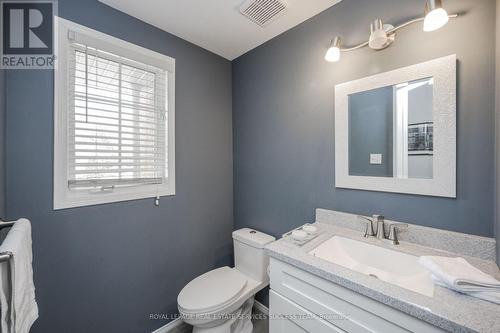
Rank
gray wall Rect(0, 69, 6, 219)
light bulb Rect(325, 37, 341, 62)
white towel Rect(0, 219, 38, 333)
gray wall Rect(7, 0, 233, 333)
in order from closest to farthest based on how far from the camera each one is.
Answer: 1. white towel Rect(0, 219, 38, 333)
2. gray wall Rect(0, 69, 6, 219)
3. gray wall Rect(7, 0, 233, 333)
4. light bulb Rect(325, 37, 341, 62)

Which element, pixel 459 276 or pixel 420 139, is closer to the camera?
pixel 459 276

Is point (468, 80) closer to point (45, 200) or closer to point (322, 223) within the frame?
point (322, 223)

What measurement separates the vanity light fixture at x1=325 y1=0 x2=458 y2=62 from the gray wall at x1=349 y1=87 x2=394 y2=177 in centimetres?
25

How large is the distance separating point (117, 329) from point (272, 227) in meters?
1.30

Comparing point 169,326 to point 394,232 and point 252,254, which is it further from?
point 394,232

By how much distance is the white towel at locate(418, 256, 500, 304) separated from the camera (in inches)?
25.9

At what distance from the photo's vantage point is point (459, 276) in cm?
70

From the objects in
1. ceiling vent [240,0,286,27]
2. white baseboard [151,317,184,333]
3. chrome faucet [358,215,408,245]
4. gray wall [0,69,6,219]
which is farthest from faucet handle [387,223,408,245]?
gray wall [0,69,6,219]

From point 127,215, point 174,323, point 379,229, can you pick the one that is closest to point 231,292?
point 174,323

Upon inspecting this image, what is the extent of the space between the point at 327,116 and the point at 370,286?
103 centimetres

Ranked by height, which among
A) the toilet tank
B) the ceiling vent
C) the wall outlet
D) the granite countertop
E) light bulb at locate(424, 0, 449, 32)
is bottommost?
the toilet tank

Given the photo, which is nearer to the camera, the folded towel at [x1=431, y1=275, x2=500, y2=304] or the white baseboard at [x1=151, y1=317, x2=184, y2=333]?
the folded towel at [x1=431, y1=275, x2=500, y2=304]

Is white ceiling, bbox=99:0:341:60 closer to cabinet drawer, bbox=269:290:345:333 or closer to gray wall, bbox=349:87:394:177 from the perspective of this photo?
gray wall, bbox=349:87:394:177

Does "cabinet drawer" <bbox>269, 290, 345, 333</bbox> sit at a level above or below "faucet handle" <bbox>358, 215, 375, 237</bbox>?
below
